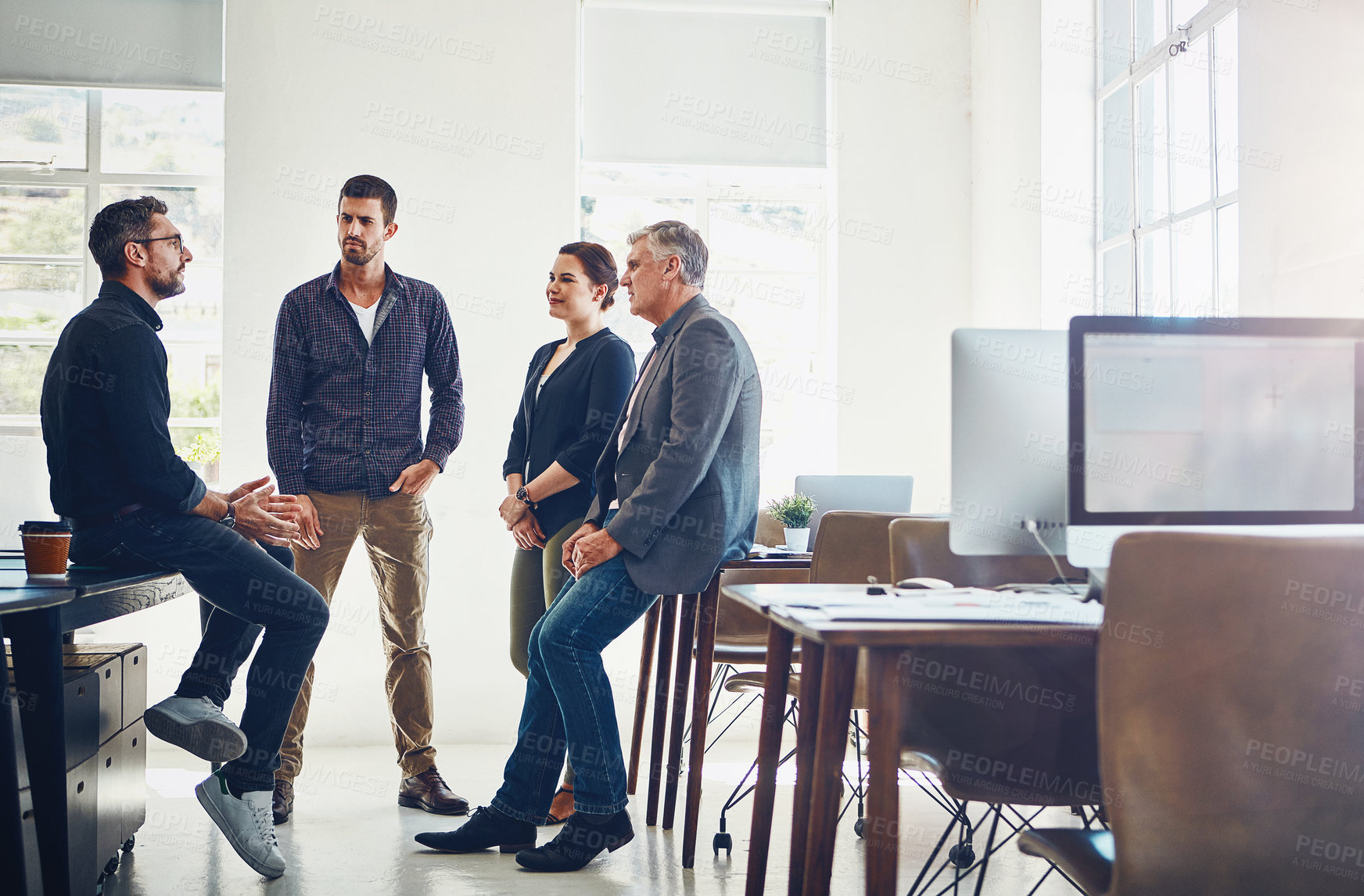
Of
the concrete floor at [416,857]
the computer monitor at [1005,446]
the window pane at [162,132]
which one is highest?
the window pane at [162,132]

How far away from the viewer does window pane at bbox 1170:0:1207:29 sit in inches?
139

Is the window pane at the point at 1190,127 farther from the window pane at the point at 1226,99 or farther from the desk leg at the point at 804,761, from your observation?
the desk leg at the point at 804,761

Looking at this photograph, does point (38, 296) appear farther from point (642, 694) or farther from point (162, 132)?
point (642, 694)

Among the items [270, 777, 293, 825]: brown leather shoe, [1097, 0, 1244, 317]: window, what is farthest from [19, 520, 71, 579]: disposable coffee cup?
[1097, 0, 1244, 317]: window

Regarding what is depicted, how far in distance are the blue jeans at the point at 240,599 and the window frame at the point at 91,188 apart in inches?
77.8

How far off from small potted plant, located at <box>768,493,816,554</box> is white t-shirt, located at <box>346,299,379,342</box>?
1.46m

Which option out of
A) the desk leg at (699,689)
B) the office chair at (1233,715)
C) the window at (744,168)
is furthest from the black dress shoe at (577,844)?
the window at (744,168)

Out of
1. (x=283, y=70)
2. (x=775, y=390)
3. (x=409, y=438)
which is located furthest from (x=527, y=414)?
(x=283, y=70)

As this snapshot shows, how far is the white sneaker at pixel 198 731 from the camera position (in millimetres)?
2439

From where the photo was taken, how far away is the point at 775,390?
4.84 meters

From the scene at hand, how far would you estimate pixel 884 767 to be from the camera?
1.56m

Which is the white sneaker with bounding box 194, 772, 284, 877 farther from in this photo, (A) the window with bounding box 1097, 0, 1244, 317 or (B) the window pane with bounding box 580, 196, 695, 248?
(A) the window with bounding box 1097, 0, 1244, 317

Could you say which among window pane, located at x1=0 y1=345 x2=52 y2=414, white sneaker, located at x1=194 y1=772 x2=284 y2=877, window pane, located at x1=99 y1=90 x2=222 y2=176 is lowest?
white sneaker, located at x1=194 y1=772 x2=284 y2=877

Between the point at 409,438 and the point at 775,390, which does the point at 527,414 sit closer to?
the point at 409,438
